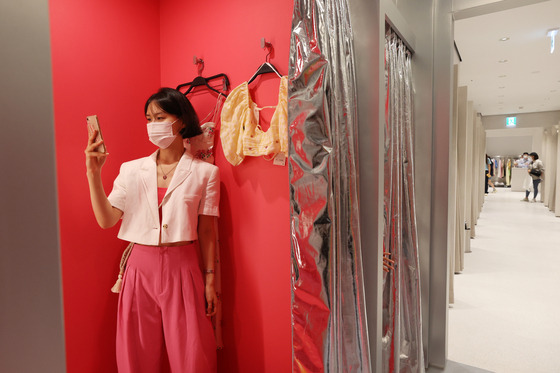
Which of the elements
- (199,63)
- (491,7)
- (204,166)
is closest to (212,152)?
(204,166)

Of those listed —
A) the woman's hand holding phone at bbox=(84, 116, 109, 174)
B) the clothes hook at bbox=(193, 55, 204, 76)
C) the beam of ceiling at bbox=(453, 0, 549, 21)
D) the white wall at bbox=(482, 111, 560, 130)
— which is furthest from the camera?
the white wall at bbox=(482, 111, 560, 130)

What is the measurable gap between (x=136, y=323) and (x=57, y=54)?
4.96 feet

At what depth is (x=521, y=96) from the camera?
8367mm

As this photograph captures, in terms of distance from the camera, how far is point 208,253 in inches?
75.6

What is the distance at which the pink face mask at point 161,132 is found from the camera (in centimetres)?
180

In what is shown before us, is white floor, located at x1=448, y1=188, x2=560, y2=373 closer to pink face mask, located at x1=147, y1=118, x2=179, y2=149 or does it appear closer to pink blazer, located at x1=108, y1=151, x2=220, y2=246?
pink blazer, located at x1=108, y1=151, x2=220, y2=246

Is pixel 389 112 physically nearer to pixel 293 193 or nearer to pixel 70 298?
pixel 293 193

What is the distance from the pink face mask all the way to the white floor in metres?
2.62

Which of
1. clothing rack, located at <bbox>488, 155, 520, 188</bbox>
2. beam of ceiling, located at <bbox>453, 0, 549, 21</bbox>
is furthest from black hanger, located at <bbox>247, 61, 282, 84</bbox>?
clothing rack, located at <bbox>488, 155, 520, 188</bbox>

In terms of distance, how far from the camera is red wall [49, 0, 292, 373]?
1.82m

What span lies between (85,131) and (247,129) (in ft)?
3.10

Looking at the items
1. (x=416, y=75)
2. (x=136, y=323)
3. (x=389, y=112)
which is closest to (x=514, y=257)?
(x=416, y=75)

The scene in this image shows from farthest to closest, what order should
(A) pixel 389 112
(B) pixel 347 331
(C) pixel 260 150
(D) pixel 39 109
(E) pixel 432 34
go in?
(E) pixel 432 34, (C) pixel 260 150, (A) pixel 389 112, (B) pixel 347 331, (D) pixel 39 109

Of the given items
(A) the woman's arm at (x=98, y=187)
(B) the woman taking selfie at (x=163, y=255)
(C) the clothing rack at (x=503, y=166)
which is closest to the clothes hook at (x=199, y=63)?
(B) the woman taking selfie at (x=163, y=255)
